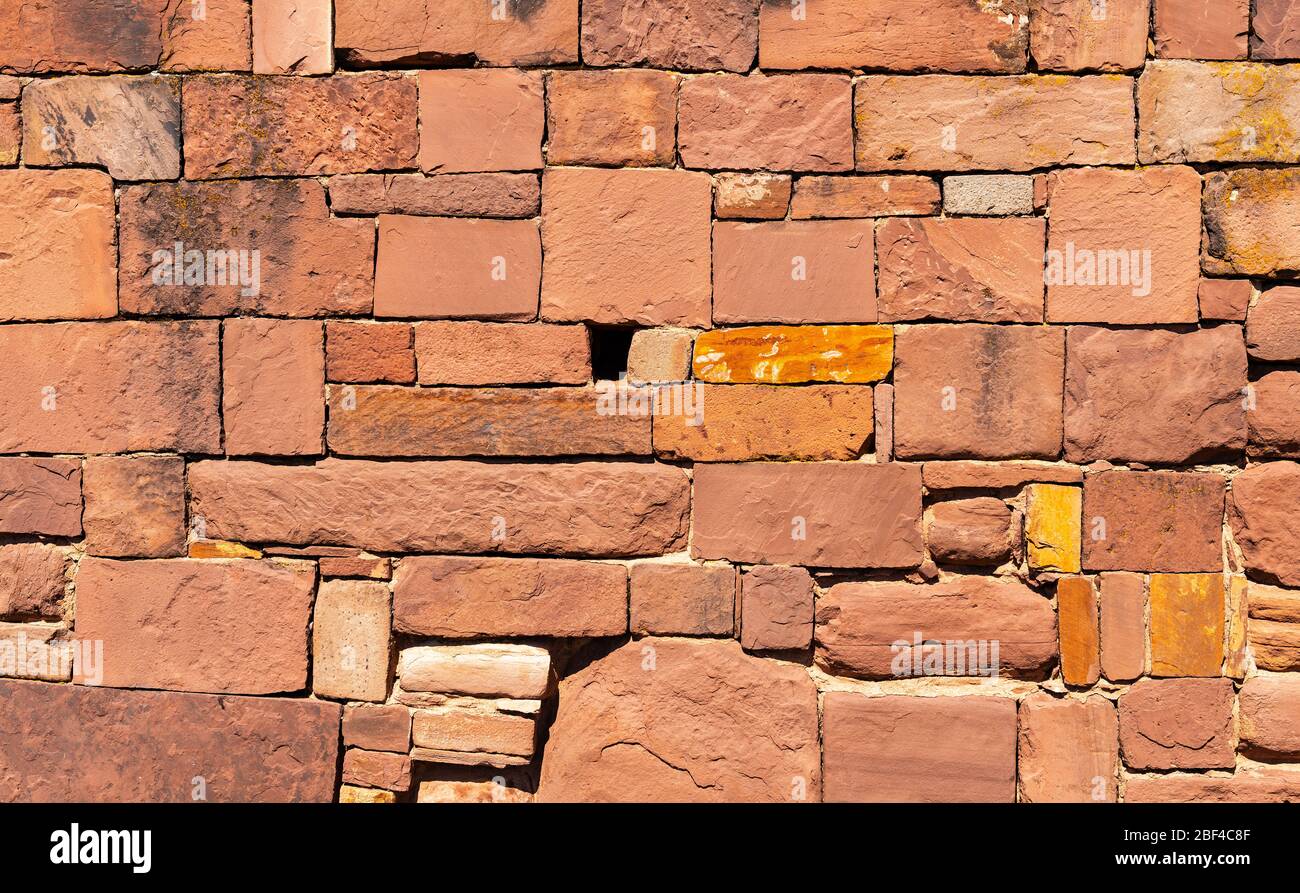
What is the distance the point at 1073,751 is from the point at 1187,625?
2.00 feet

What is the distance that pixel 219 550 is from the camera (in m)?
3.47

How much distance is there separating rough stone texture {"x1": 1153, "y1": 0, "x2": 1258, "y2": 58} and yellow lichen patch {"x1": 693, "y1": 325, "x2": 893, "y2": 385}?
1.45 m

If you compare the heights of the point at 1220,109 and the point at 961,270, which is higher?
the point at 1220,109

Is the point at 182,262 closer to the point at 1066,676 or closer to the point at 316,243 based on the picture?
the point at 316,243

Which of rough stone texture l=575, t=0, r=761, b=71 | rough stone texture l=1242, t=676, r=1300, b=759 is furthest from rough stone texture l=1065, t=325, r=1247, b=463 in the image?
rough stone texture l=575, t=0, r=761, b=71

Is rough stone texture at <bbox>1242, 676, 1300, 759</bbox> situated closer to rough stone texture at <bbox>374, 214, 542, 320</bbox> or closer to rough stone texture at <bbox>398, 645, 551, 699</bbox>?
rough stone texture at <bbox>398, 645, 551, 699</bbox>

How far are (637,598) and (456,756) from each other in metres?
0.88

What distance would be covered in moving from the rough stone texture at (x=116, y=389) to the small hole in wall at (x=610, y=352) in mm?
1421

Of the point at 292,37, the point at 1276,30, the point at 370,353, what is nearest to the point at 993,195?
the point at 1276,30

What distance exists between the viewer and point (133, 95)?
344 cm

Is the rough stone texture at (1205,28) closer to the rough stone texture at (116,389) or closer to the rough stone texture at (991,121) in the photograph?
the rough stone texture at (991,121)

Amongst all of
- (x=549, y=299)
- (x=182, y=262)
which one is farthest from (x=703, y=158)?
(x=182, y=262)

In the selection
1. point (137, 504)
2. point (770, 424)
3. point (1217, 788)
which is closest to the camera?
point (1217, 788)

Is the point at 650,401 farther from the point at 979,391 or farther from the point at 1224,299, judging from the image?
the point at 1224,299
